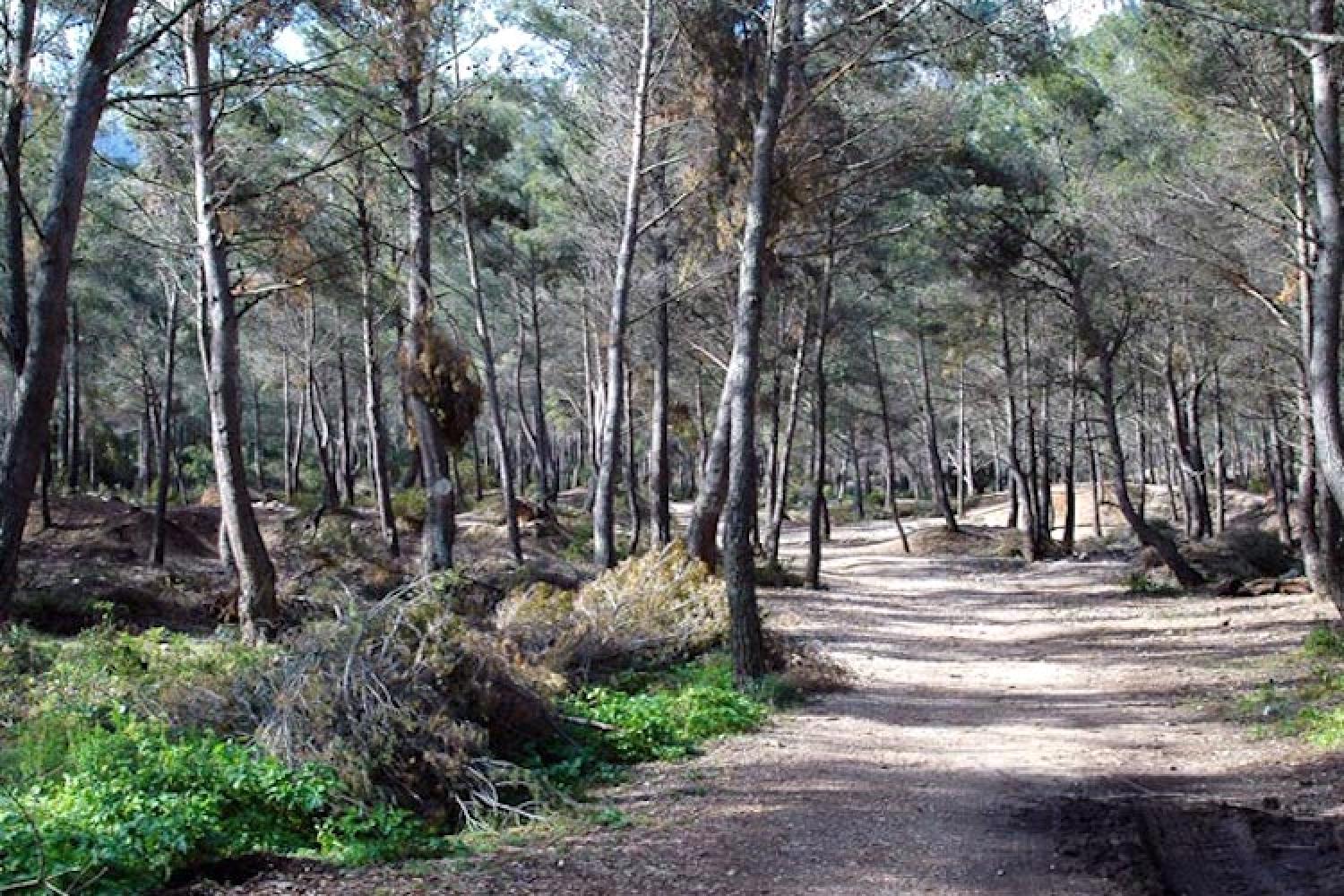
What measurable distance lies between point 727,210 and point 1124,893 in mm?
11987

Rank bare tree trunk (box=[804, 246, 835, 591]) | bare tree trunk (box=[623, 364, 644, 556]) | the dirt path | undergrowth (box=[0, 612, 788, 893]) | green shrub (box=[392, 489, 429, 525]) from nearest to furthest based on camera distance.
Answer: undergrowth (box=[0, 612, 788, 893]) < the dirt path < bare tree trunk (box=[804, 246, 835, 591]) < bare tree trunk (box=[623, 364, 644, 556]) < green shrub (box=[392, 489, 429, 525])

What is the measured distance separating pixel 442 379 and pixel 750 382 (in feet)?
18.2

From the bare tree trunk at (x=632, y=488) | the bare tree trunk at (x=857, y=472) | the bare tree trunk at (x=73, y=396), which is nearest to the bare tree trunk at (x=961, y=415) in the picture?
the bare tree trunk at (x=857, y=472)

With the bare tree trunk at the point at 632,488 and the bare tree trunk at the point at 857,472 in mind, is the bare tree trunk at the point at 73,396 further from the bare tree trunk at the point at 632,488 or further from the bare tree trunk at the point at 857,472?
the bare tree trunk at the point at 857,472

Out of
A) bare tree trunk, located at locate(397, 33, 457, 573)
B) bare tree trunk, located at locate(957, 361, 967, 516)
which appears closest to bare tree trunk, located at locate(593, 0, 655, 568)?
bare tree trunk, located at locate(397, 33, 457, 573)

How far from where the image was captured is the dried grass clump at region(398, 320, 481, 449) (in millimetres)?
15414

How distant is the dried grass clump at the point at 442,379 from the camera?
1541cm

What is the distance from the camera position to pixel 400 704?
22.7 ft

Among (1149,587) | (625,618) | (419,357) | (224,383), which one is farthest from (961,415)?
(224,383)

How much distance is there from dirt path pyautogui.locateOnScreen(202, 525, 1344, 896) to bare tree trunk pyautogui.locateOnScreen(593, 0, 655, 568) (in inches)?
158

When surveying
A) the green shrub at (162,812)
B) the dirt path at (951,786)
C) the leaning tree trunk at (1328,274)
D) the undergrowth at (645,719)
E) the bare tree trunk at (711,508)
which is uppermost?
the leaning tree trunk at (1328,274)

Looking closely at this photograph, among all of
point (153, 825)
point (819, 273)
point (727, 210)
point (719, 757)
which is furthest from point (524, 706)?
point (819, 273)

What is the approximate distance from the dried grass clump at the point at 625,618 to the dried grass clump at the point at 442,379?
11.5 ft

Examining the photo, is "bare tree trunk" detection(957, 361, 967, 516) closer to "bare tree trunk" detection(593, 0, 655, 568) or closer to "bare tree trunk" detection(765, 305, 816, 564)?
"bare tree trunk" detection(765, 305, 816, 564)
